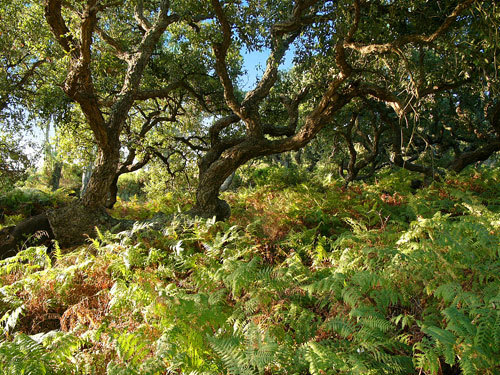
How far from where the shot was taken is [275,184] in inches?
363

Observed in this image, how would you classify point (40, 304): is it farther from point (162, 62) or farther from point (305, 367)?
point (162, 62)

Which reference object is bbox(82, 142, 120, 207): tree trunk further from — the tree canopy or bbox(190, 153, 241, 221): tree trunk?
bbox(190, 153, 241, 221): tree trunk

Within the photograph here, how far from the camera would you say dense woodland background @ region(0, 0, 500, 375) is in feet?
7.03

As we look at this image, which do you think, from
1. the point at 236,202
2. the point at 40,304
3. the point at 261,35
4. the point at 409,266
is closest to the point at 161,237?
the point at 40,304

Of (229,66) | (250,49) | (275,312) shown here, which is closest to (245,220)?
(275,312)

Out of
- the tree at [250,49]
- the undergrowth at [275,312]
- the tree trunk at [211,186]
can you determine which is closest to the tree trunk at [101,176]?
the tree at [250,49]

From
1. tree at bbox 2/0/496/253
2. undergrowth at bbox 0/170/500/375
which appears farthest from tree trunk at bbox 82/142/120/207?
undergrowth at bbox 0/170/500/375

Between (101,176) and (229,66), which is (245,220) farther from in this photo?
(229,66)

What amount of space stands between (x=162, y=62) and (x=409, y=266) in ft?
25.2

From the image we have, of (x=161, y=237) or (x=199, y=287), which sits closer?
(x=199, y=287)

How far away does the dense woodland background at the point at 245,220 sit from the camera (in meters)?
2.14

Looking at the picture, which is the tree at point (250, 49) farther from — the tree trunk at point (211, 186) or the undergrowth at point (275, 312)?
the undergrowth at point (275, 312)

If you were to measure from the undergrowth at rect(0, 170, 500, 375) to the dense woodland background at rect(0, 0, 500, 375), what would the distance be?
2 centimetres

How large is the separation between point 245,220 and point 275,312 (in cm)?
324
